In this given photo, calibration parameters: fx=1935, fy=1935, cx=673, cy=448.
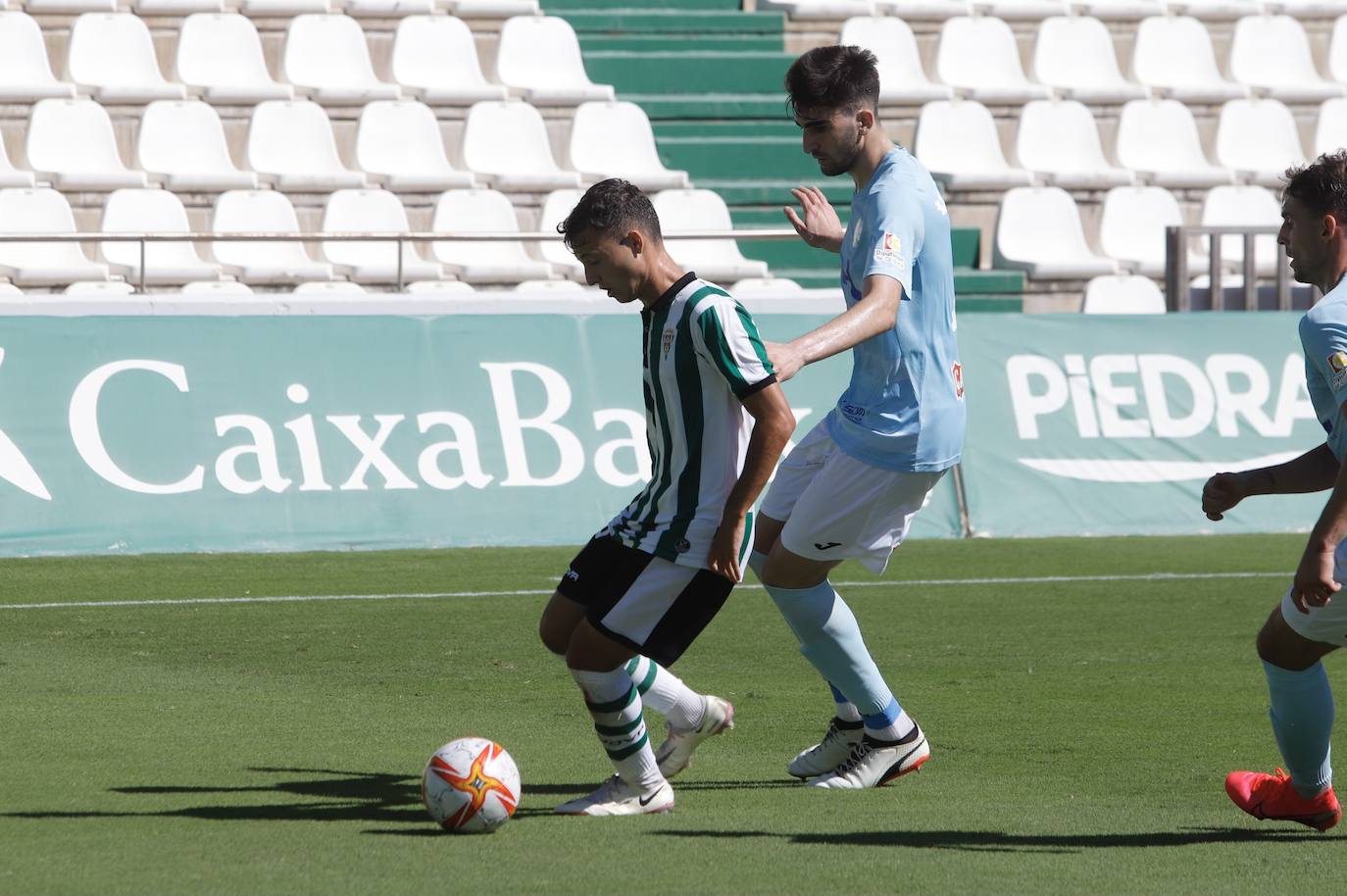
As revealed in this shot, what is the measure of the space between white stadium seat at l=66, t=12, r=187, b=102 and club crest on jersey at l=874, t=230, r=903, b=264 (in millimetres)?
12043

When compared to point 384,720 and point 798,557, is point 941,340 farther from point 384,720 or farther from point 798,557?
point 384,720

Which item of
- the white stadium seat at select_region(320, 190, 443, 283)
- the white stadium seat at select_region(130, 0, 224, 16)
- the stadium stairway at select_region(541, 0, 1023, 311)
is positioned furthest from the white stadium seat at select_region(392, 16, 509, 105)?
the white stadium seat at select_region(130, 0, 224, 16)

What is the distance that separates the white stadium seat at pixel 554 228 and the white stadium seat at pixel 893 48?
386cm

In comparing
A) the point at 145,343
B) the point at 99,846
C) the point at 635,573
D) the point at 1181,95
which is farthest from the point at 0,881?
the point at 1181,95

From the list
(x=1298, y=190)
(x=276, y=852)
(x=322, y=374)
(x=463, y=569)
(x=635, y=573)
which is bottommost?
(x=463, y=569)

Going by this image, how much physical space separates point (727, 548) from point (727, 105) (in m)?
13.9

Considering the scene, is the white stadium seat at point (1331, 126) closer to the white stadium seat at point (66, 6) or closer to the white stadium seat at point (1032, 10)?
the white stadium seat at point (1032, 10)

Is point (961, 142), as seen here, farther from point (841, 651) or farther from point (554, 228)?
point (841, 651)

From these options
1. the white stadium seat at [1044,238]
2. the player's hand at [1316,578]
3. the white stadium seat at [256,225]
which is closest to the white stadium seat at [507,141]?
the white stadium seat at [256,225]

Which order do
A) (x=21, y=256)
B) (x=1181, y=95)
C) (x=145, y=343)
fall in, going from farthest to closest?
(x=1181, y=95) → (x=21, y=256) → (x=145, y=343)

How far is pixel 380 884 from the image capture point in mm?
4496

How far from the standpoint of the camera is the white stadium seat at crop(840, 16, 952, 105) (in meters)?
18.5

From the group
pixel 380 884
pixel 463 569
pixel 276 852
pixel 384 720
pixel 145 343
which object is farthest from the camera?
pixel 145 343

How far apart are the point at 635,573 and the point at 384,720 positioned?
1.96 m
